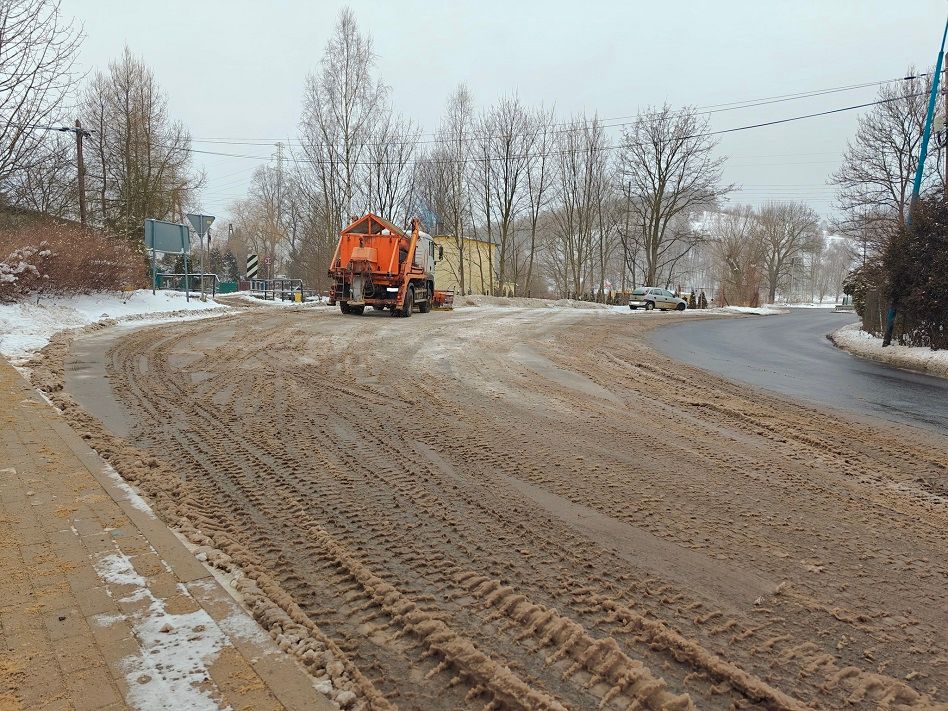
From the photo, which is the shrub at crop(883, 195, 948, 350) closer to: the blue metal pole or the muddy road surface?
the blue metal pole

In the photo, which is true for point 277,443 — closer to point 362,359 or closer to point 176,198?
point 362,359

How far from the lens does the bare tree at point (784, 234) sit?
275ft

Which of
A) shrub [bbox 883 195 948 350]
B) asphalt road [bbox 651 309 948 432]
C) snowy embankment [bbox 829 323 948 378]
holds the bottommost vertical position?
asphalt road [bbox 651 309 948 432]

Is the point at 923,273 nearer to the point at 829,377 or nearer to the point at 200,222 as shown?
the point at 829,377

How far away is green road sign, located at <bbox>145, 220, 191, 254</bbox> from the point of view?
1962cm

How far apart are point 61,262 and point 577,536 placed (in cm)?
A: 1613

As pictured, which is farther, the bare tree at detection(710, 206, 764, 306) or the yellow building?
the bare tree at detection(710, 206, 764, 306)

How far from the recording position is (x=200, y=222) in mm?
22281

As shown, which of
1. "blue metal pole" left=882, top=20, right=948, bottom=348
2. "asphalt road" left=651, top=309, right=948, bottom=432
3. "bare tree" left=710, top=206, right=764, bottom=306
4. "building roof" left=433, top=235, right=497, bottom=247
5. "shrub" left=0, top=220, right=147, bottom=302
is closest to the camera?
"asphalt road" left=651, top=309, right=948, bottom=432

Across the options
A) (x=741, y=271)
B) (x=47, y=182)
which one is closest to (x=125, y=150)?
(x=47, y=182)

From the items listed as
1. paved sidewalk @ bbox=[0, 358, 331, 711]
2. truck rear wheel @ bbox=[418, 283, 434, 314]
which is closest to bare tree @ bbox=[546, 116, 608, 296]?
truck rear wheel @ bbox=[418, 283, 434, 314]

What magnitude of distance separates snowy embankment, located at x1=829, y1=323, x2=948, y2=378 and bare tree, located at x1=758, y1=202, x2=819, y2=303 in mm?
72808

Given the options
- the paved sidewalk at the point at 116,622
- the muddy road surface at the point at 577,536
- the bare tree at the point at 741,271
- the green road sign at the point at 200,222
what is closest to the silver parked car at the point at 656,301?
the bare tree at the point at 741,271

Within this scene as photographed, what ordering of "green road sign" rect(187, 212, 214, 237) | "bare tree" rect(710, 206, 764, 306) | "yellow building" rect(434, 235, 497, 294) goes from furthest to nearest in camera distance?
"bare tree" rect(710, 206, 764, 306), "yellow building" rect(434, 235, 497, 294), "green road sign" rect(187, 212, 214, 237)
